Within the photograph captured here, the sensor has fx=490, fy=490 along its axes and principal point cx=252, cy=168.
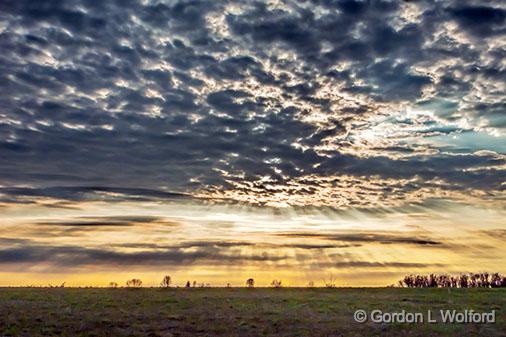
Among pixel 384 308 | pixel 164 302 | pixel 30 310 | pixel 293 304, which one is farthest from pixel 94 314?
pixel 384 308

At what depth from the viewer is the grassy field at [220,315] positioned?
29.5 m

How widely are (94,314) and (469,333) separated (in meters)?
24.8

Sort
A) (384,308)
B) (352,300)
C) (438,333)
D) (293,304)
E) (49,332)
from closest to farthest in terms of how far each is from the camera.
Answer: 1. (49,332)
2. (438,333)
3. (384,308)
4. (293,304)
5. (352,300)

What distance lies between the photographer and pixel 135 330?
96.1 ft

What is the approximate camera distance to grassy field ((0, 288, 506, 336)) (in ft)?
96.9

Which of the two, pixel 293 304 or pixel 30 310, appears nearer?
pixel 30 310

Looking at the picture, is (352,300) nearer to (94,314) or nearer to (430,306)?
(430,306)

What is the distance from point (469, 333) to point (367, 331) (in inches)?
249

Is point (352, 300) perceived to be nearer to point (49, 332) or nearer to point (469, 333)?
point (469, 333)

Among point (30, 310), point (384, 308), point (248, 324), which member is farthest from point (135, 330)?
point (384, 308)

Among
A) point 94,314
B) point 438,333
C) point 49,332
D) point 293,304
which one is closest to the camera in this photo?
point 49,332

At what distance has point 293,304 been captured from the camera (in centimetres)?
4216

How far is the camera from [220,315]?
34.8 meters

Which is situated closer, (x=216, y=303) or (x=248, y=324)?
(x=248, y=324)
